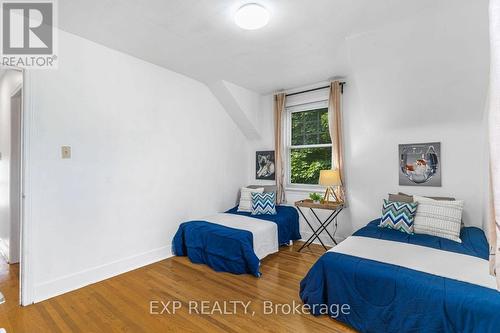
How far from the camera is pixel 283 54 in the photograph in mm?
3004

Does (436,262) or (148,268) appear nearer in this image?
(436,262)

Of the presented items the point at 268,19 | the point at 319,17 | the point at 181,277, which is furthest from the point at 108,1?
the point at 181,277

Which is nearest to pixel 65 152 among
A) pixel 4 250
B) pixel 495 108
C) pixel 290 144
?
pixel 4 250

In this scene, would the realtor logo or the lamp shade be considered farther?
the lamp shade

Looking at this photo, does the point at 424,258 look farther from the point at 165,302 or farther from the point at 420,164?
the point at 165,302

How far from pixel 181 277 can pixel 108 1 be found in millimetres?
2714

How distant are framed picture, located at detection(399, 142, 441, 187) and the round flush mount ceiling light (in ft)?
7.96

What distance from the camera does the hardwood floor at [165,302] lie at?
198 centimetres

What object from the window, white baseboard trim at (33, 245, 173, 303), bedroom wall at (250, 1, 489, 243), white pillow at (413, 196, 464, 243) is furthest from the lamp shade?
white baseboard trim at (33, 245, 173, 303)

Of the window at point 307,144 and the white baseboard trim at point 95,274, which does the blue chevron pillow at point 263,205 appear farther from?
the white baseboard trim at point 95,274

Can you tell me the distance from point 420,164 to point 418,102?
77 centimetres

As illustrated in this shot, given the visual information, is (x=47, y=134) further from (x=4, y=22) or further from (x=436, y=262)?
(x=436, y=262)

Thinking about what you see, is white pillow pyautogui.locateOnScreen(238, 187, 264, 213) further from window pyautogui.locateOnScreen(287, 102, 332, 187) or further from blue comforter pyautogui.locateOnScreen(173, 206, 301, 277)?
window pyautogui.locateOnScreen(287, 102, 332, 187)

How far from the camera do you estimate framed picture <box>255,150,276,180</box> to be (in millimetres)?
4492
